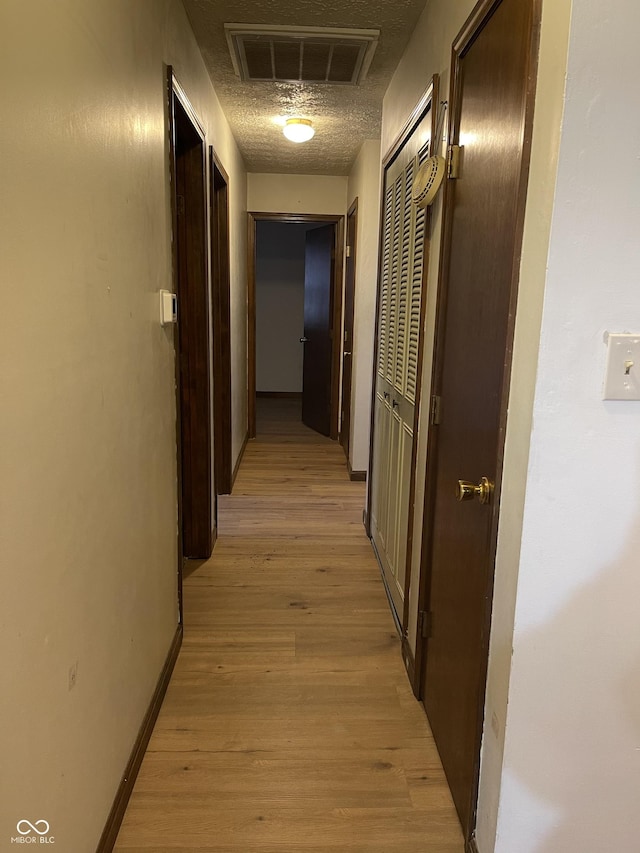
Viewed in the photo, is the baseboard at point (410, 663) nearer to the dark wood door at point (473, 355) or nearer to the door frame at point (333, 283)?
the dark wood door at point (473, 355)

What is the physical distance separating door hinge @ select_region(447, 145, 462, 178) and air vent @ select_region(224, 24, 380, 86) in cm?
93

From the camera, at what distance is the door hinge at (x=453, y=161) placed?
1.75m

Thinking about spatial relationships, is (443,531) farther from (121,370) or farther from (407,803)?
(121,370)

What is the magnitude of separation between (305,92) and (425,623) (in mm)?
2598

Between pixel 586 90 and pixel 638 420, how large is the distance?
0.58m

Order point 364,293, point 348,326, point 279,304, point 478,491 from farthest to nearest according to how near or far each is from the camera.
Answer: point 279,304 < point 348,326 < point 364,293 < point 478,491

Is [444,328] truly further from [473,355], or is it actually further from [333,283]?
[333,283]

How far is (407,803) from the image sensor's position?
1.64m

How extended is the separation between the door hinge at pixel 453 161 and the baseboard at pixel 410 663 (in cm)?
161

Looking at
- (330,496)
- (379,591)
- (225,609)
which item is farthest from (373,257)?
(225,609)

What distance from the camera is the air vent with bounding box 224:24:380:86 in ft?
7.71

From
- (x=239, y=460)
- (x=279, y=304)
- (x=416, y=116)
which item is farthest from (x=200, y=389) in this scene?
(x=279, y=304)

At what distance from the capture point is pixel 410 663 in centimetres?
Answer: 218

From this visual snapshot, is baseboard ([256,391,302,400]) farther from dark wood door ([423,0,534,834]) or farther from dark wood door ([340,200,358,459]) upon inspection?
dark wood door ([423,0,534,834])
